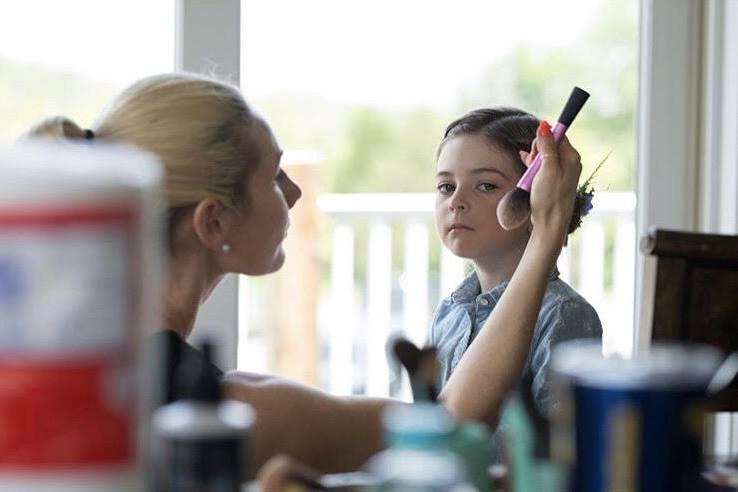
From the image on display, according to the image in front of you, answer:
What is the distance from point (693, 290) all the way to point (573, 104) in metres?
0.27

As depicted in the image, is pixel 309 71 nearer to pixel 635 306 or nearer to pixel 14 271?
pixel 635 306

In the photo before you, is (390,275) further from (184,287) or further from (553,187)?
(184,287)

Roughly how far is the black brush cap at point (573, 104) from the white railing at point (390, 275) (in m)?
2.60

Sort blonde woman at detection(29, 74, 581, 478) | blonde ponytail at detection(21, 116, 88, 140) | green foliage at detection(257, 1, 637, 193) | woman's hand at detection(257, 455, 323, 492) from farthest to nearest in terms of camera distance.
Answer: green foliage at detection(257, 1, 637, 193)
blonde ponytail at detection(21, 116, 88, 140)
blonde woman at detection(29, 74, 581, 478)
woman's hand at detection(257, 455, 323, 492)

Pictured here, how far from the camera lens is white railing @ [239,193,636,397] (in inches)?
164

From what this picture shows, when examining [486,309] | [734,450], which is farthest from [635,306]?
[486,309]

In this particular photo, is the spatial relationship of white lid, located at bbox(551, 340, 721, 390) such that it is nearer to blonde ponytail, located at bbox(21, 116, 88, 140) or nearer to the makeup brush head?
the makeup brush head

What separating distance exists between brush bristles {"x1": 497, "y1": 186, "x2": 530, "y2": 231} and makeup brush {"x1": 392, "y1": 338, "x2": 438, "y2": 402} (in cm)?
87

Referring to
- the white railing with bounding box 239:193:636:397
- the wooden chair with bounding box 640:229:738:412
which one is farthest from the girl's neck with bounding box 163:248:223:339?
the white railing with bounding box 239:193:636:397

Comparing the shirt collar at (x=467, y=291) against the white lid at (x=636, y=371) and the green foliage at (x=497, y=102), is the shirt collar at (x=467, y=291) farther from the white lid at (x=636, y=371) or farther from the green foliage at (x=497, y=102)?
the green foliage at (x=497, y=102)

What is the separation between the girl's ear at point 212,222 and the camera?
4.34ft

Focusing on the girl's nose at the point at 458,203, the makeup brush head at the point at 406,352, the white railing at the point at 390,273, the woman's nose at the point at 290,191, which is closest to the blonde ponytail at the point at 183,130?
the woman's nose at the point at 290,191

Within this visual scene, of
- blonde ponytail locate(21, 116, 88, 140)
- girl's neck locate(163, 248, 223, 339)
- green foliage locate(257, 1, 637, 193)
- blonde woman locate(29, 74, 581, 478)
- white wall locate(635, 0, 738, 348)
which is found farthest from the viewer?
green foliage locate(257, 1, 637, 193)

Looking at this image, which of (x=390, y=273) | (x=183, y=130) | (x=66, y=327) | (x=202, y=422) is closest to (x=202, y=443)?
(x=202, y=422)
